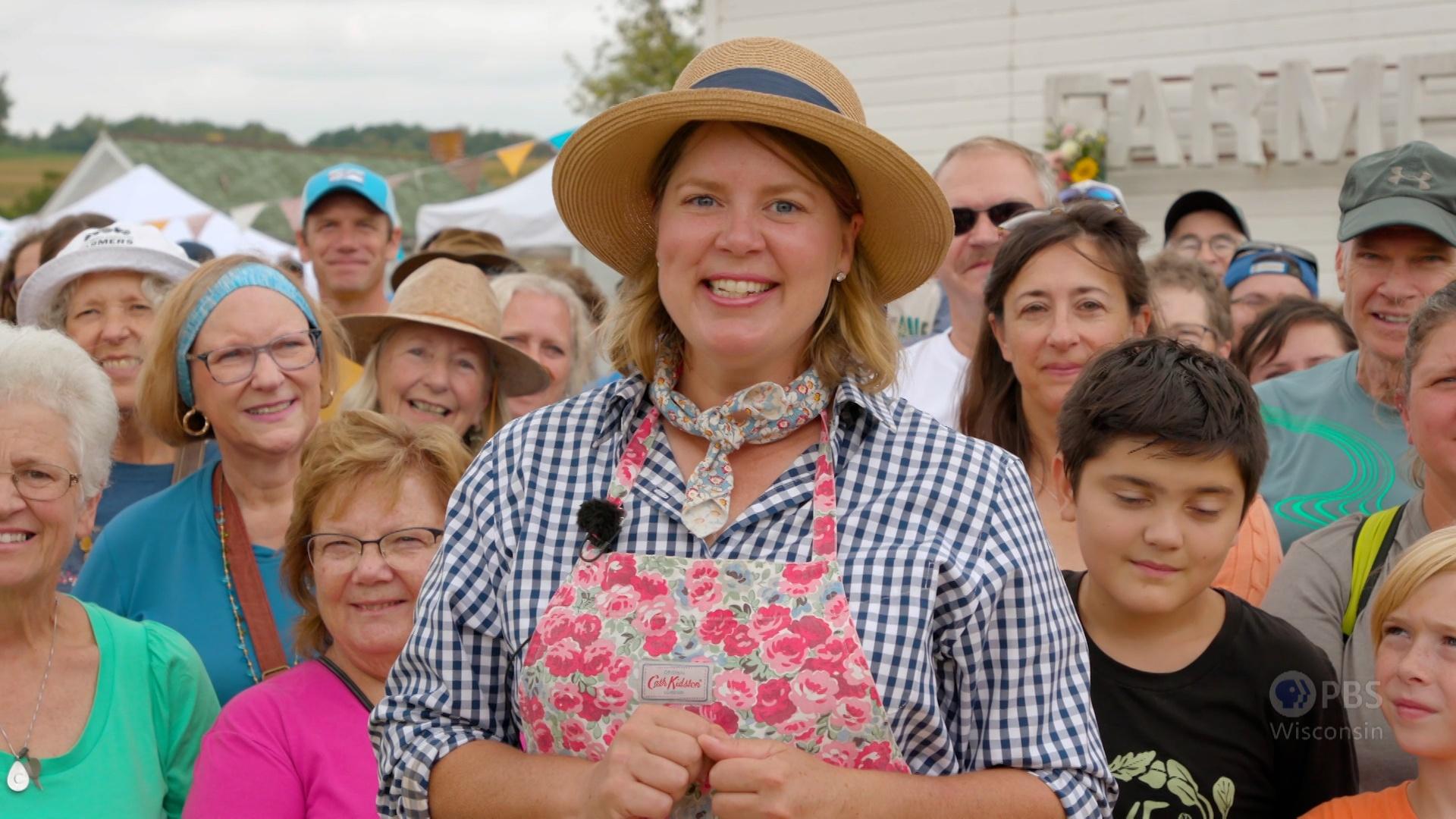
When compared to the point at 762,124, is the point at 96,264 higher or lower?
higher

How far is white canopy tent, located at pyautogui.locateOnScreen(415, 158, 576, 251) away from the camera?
1181cm

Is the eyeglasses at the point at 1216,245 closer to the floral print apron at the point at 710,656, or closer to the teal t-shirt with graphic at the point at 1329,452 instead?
the teal t-shirt with graphic at the point at 1329,452

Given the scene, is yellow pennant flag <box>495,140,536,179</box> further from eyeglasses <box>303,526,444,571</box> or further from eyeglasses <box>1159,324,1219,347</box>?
eyeglasses <box>303,526,444,571</box>

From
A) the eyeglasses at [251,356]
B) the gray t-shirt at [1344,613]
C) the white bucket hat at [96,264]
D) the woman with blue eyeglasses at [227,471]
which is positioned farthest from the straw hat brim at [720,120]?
the white bucket hat at [96,264]

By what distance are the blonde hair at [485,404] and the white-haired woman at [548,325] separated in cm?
44

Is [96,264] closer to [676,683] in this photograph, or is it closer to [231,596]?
[231,596]

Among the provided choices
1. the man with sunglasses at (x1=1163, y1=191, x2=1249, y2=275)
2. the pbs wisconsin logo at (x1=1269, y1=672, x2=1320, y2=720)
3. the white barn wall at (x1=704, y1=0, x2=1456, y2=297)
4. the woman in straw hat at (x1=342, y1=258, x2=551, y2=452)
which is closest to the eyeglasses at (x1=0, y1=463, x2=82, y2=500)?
the woman in straw hat at (x1=342, y1=258, x2=551, y2=452)

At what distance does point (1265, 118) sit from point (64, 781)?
31.6ft

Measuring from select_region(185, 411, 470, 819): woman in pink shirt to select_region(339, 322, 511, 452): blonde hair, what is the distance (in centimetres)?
122

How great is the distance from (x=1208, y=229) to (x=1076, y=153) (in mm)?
3911

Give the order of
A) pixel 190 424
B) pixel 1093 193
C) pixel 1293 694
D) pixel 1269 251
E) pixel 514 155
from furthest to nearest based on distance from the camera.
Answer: pixel 514 155 < pixel 1269 251 < pixel 1093 193 < pixel 190 424 < pixel 1293 694

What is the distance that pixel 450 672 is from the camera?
208cm

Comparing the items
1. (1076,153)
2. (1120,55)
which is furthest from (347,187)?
(1120,55)

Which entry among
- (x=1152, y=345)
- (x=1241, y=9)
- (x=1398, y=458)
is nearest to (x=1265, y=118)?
(x=1241, y=9)
